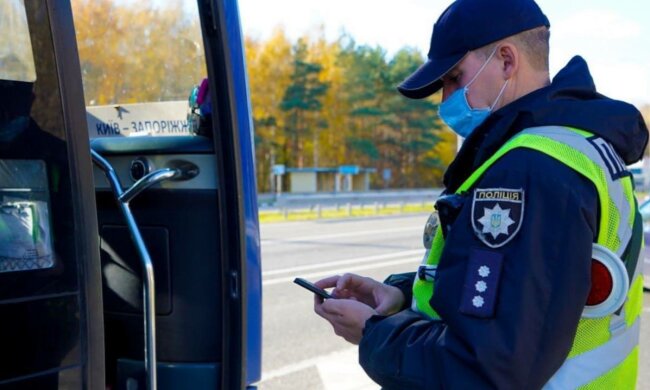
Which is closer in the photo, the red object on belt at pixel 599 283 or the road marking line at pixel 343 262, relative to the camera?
the red object on belt at pixel 599 283

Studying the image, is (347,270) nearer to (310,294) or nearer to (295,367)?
(310,294)

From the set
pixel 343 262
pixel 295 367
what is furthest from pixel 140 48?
pixel 343 262

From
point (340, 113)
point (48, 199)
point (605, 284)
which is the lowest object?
point (605, 284)

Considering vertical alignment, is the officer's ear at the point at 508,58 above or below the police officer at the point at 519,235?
above

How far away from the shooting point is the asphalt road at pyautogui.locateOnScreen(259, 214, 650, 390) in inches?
200

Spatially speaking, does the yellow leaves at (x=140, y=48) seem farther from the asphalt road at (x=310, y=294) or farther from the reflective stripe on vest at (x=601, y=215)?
the asphalt road at (x=310, y=294)

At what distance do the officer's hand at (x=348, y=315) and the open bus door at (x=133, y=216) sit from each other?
0.37 meters

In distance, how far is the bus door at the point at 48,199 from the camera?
1.47 meters

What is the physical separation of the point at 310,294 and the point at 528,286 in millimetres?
7109

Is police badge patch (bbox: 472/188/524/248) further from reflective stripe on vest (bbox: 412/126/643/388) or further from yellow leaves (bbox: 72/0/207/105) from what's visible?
yellow leaves (bbox: 72/0/207/105)

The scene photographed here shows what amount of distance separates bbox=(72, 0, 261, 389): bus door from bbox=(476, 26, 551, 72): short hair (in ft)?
2.75

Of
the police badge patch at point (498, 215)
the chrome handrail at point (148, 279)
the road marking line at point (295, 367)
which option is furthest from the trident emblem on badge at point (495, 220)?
the road marking line at point (295, 367)

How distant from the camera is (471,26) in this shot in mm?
1570

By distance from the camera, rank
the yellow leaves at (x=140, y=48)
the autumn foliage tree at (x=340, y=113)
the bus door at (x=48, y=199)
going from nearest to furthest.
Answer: the bus door at (x=48, y=199) → the yellow leaves at (x=140, y=48) → the autumn foliage tree at (x=340, y=113)
